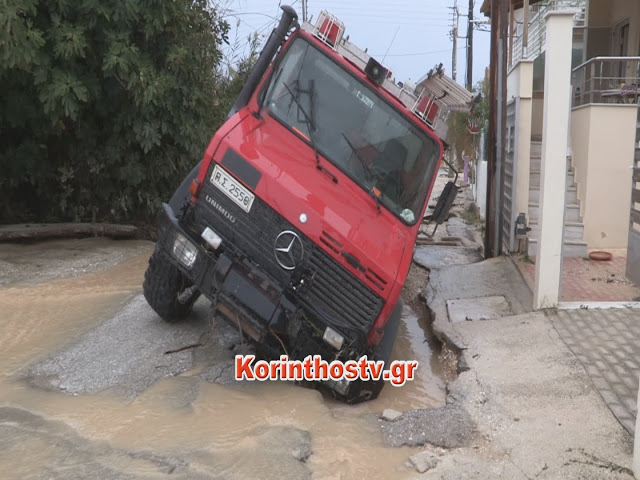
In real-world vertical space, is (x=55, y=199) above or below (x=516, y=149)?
below

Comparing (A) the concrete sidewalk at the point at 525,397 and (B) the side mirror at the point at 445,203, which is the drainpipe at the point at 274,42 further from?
(A) the concrete sidewalk at the point at 525,397

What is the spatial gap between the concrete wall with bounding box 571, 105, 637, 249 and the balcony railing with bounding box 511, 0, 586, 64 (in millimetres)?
4644

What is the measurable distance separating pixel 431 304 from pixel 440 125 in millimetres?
3016

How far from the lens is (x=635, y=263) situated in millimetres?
7707

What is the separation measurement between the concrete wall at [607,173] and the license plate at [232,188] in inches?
261

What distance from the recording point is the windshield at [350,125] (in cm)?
516

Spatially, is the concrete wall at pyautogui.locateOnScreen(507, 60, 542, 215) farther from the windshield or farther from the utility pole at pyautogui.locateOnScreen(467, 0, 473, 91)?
the utility pole at pyautogui.locateOnScreen(467, 0, 473, 91)

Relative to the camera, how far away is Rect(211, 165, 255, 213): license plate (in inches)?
191

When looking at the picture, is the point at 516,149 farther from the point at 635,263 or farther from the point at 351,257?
the point at 351,257

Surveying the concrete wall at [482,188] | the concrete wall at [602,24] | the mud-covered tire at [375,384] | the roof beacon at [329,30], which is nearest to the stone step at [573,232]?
the concrete wall at [482,188]

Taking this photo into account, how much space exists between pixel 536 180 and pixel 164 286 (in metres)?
7.06

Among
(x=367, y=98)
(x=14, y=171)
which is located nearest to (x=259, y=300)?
(x=367, y=98)

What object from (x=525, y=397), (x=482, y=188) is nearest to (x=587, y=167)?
(x=482, y=188)

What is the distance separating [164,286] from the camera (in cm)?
587
